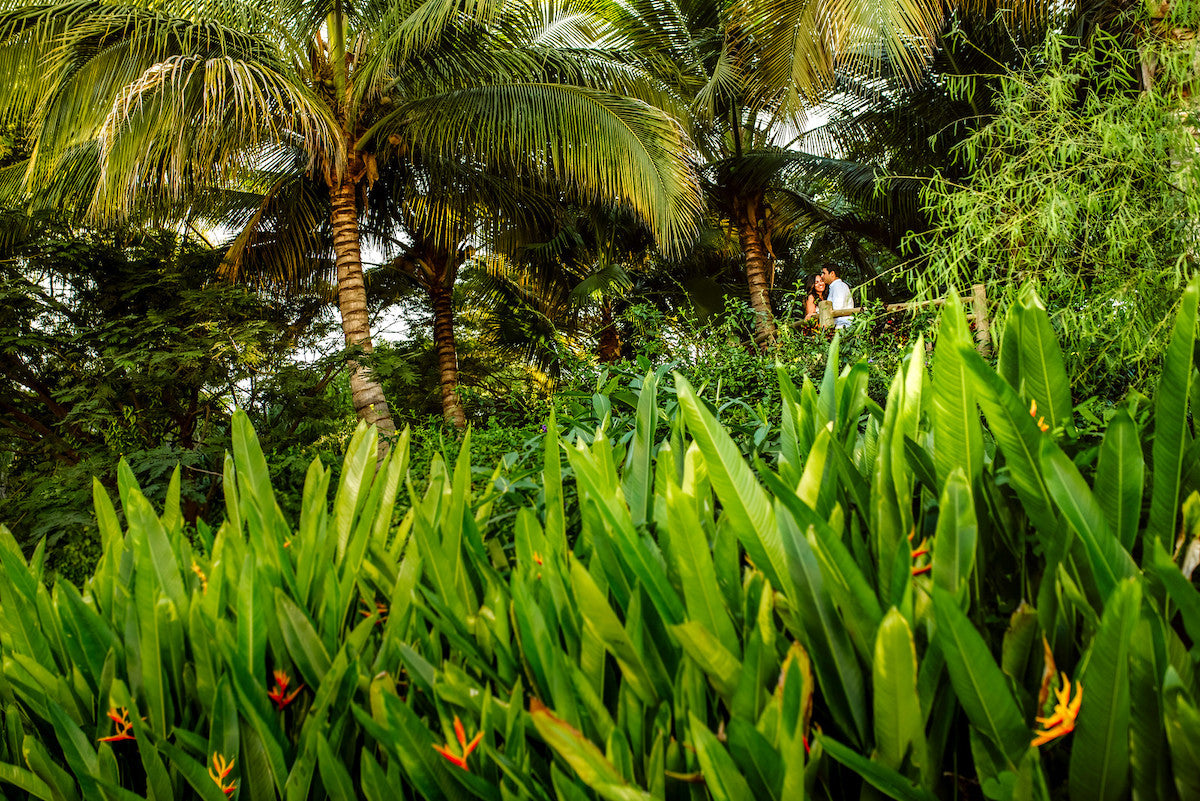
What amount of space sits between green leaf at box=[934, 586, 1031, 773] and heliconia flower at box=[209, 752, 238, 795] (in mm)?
665

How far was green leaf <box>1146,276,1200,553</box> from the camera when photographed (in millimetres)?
688

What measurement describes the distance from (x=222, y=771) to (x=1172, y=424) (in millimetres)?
993

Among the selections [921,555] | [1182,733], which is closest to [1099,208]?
[921,555]

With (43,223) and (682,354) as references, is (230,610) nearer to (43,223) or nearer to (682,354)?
(682,354)

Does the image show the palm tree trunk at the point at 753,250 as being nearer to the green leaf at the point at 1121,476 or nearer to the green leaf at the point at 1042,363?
the green leaf at the point at 1042,363

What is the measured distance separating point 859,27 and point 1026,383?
17.0 ft

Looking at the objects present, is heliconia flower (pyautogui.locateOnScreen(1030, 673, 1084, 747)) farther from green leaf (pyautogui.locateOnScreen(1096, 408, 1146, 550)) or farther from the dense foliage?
the dense foliage

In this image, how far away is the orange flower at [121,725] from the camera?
0.78 metres

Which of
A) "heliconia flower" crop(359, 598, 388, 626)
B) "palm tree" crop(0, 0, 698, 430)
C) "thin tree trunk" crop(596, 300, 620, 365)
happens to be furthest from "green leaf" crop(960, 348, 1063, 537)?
"thin tree trunk" crop(596, 300, 620, 365)

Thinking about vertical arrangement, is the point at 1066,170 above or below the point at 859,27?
below

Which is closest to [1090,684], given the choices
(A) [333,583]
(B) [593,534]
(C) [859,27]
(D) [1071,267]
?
(B) [593,534]

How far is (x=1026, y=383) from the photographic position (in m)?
0.89

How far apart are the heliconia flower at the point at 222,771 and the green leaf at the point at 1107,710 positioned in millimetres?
738

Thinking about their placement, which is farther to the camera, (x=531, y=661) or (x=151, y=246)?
(x=151, y=246)
